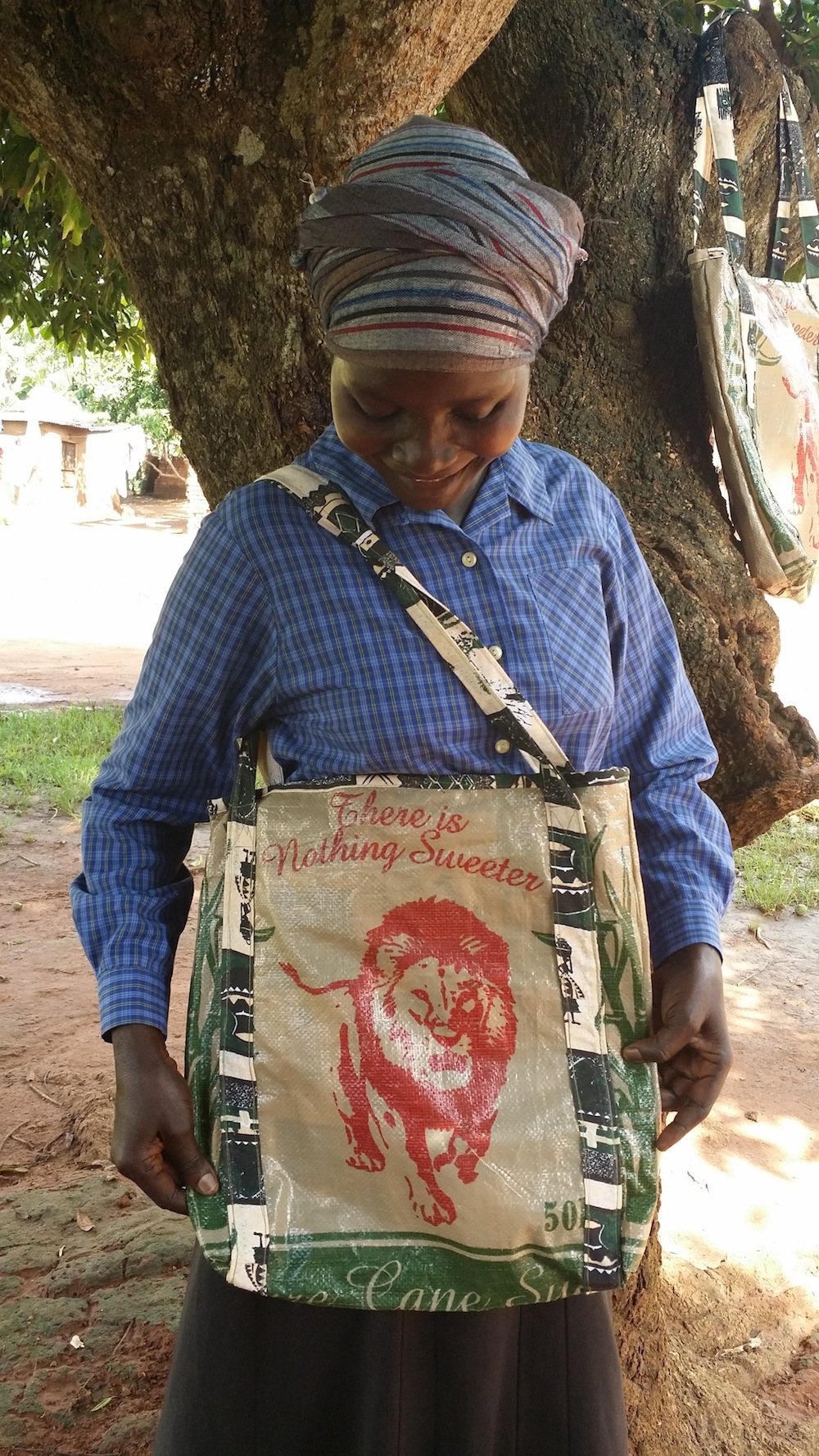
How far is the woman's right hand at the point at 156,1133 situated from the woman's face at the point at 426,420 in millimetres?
725

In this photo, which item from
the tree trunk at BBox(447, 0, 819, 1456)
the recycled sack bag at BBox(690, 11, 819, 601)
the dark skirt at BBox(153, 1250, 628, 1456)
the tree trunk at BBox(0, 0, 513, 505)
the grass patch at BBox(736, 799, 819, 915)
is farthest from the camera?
the grass patch at BBox(736, 799, 819, 915)

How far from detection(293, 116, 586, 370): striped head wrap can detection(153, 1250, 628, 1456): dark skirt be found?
1.09 meters

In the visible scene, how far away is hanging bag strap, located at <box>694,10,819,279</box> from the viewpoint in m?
1.99

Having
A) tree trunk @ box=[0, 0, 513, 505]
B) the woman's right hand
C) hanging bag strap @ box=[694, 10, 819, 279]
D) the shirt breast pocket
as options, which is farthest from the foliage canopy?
the woman's right hand

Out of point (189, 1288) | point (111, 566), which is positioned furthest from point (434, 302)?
point (111, 566)

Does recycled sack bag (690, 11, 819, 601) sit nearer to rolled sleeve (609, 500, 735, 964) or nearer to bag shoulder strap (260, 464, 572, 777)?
rolled sleeve (609, 500, 735, 964)

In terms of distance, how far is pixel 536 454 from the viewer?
4.86 ft

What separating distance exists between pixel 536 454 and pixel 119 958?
0.82m

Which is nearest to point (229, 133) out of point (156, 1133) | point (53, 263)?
point (156, 1133)

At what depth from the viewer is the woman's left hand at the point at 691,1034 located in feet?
4.39

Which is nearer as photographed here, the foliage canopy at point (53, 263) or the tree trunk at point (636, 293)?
the tree trunk at point (636, 293)

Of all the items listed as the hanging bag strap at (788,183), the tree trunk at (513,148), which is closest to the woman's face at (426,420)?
the tree trunk at (513,148)

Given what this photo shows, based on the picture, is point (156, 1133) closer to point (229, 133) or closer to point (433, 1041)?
point (433, 1041)

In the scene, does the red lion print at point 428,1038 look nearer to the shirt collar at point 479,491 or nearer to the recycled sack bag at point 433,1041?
the recycled sack bag at point 433,1041
